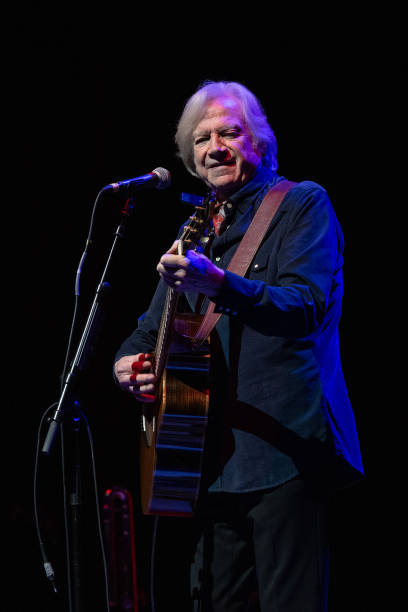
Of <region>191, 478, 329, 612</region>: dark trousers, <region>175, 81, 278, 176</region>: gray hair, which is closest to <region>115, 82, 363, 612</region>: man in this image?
<region>191, 478, 329, 612</region>: dark trousers

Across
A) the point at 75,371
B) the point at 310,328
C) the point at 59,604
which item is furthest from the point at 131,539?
the point at 310,328

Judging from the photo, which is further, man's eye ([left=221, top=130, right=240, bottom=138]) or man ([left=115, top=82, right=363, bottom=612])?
man's eye ([left=221, top=130, right=240, bottom=138])

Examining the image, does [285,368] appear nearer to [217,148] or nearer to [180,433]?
[180,433]

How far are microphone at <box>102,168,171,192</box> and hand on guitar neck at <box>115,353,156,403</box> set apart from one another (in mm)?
702

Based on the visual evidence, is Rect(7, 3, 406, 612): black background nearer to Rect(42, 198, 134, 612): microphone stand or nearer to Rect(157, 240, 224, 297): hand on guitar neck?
Rect(42, 198, 134, 612): microphone stand

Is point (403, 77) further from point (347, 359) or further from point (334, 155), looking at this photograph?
point (347, 359)

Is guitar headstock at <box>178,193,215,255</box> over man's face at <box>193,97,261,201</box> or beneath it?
beneath

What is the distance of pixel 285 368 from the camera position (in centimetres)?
204

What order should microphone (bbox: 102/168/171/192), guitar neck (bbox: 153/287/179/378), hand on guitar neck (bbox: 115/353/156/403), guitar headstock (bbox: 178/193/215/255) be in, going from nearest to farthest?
guitar headstock (bbox: 178/193/215/255), guitar neck (bbox: 153/287/179/378), hand on guitar neck (bbox: 115/353/156/403), microphone (bbox: 102/168/171/192)

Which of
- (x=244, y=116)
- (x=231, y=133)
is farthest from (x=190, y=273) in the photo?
(x=244, y=116)

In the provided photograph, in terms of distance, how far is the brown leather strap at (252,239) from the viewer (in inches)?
83.0

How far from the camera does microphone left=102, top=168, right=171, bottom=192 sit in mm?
2463

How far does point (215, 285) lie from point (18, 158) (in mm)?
3084

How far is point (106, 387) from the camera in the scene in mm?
4137
